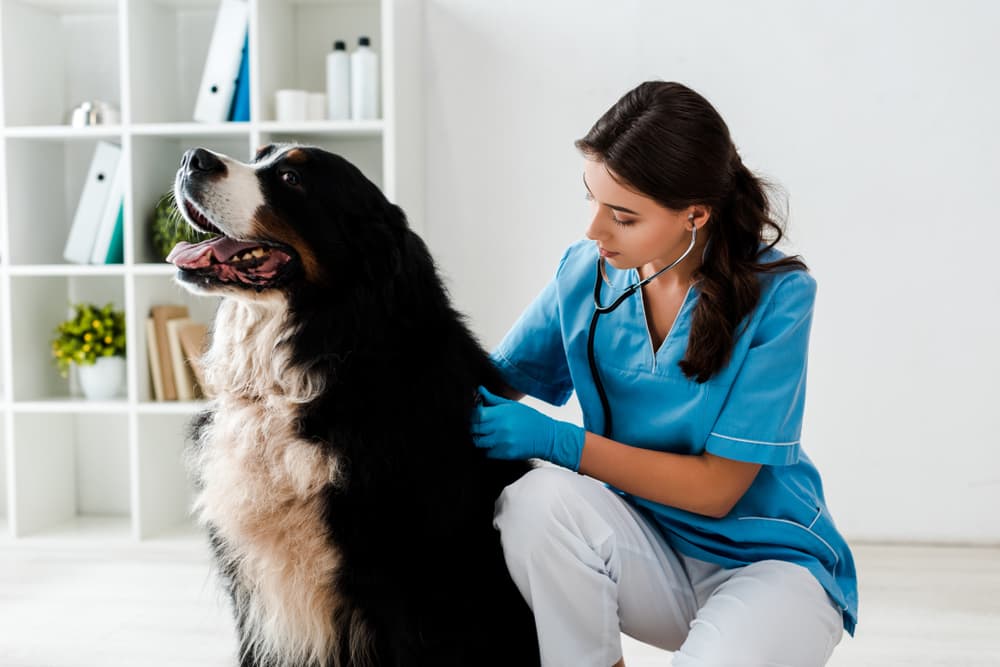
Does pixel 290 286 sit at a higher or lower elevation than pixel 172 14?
lower

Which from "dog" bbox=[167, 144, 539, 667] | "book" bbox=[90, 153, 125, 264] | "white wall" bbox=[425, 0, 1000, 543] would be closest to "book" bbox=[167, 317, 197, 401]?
"book" bbox=[90, 153, 125, 264]

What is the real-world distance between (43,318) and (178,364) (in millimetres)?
511

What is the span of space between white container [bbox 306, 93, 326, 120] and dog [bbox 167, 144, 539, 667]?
1240 mm

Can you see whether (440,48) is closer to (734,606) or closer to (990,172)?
(990,172)

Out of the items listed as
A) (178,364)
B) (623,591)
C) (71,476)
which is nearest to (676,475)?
(623,591)

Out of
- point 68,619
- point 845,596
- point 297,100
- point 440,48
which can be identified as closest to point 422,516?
point 845,596

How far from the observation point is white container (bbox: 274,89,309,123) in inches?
97.4

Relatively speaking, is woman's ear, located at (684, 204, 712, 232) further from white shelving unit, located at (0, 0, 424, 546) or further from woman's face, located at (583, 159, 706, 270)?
white shelving unit, located at (0, 0, 424, 546)

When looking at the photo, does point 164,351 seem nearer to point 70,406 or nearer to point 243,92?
point 70,406

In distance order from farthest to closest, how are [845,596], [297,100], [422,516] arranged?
[297,100] < [845,596] < [422,516]

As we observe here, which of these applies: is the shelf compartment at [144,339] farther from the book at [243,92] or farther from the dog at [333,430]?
the dog at [333,430]

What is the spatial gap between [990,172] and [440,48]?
1.66 metres

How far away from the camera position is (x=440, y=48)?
8.96 feet

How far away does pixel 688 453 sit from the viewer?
142 cm
